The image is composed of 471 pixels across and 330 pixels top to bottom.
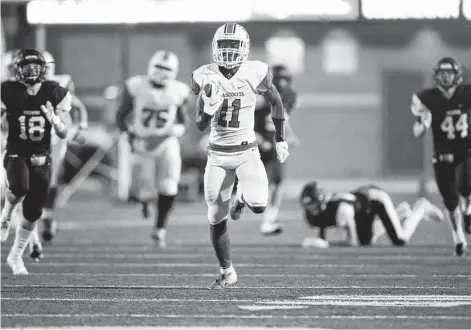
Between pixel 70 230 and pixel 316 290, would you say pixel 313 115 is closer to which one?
pixel 70 230

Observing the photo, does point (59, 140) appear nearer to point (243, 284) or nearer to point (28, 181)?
point (28, 181)

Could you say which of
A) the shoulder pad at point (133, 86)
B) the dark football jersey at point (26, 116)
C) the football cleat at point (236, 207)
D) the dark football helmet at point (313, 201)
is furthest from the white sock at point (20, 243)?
the dark football helmet at point (313, 201)

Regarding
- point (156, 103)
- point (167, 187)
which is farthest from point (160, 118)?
point (167, 187)

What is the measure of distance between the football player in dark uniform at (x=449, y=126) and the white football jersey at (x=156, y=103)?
2541 mm

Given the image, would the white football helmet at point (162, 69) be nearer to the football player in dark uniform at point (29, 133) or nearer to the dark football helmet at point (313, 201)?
the dark football helmet at point (313, 201)

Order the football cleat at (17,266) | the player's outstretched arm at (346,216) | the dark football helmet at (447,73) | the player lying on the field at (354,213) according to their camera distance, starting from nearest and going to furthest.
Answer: the football cleat at (17,266)
the dark football helmet at (447,73)
the player's outstretched arm at (346,216)
the player lying on the field at (354,213)

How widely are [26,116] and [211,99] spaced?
6.24ft

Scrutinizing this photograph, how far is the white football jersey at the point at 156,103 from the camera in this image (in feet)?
38.7

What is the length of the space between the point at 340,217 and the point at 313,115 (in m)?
17.7

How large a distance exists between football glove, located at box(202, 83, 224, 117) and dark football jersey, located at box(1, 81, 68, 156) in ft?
5.58

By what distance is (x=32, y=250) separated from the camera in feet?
33.8

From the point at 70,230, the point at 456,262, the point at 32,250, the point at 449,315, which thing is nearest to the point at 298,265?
the point at 456,262

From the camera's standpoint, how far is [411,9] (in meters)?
14.8

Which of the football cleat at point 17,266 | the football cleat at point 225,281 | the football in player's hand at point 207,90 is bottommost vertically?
the football cleat at point 17,266
